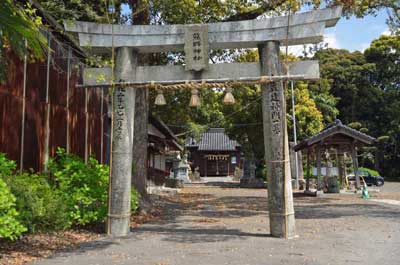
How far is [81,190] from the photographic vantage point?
9305 mm

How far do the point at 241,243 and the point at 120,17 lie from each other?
10.2 metres

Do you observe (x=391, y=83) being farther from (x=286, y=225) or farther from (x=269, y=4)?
(x=286, y=225)

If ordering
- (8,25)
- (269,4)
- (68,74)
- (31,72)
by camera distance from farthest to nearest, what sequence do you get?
(269,4) < (68,74) < (31,72) < (8,25)

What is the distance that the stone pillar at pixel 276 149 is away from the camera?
896 centimetres

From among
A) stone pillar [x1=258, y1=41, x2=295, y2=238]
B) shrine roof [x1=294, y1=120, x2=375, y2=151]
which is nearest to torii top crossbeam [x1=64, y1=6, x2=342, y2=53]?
stone pillar [x1=258, y1=41, x2=295, y2=238]

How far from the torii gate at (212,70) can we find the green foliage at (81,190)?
451 millimetres

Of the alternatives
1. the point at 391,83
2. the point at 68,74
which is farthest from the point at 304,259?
the point at 391,83

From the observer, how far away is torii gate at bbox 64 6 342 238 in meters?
9.01

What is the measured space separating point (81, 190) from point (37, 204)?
1621 mm

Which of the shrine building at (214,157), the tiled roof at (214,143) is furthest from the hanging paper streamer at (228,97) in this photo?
the shrine building at (214,157)

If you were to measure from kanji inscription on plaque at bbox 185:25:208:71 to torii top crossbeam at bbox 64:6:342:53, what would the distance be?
139 mm

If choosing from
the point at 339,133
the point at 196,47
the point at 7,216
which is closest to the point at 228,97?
the point at 196,47

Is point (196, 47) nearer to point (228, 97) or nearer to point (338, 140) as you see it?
point (228, 97)

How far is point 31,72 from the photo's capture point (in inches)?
401
